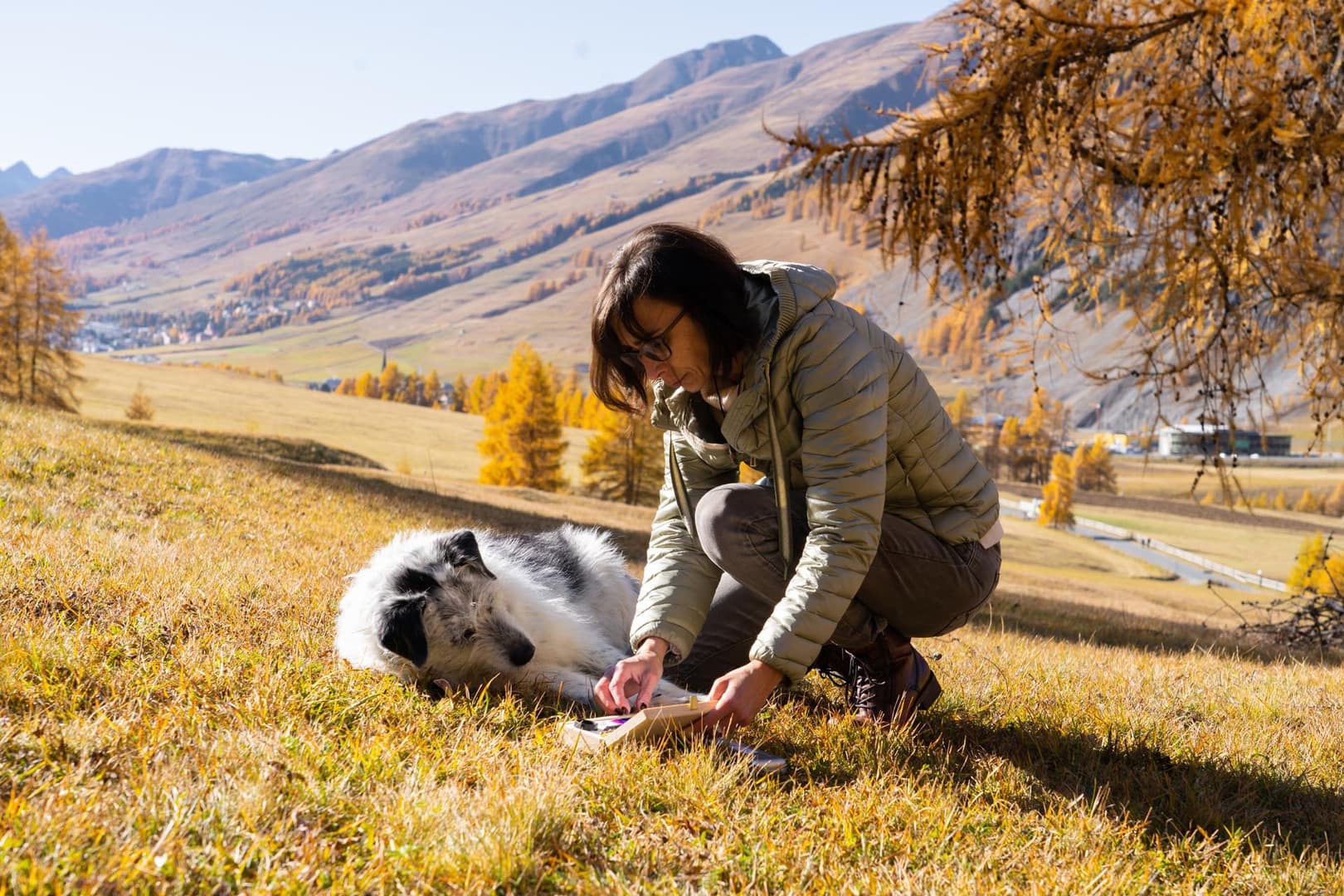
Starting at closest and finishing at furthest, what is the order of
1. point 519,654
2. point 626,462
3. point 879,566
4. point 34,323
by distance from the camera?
point 879,566 → point 519,654 → point 34,323 → point 626,462

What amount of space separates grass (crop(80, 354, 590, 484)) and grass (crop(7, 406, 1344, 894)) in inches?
1850

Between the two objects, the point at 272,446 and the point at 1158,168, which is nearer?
the point at 1158,168

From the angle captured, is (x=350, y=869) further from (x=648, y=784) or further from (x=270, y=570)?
(x=270, y=570)

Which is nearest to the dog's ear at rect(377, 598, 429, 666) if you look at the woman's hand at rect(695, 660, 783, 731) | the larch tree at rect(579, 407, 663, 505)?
the woman's hand at rect(695, 660, 783, 731)

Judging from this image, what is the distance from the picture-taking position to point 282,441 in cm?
3303

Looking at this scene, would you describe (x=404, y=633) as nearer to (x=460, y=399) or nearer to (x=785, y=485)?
(x=785, y=485)

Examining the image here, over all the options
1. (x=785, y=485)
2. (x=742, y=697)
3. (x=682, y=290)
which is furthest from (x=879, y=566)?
(x=682, y=290)

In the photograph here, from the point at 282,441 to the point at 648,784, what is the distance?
109 feet

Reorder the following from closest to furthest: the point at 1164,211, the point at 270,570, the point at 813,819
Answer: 1. the point at 813,819
2. the point at 270,570
3. the point at 1164,211

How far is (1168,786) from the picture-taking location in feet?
12.0

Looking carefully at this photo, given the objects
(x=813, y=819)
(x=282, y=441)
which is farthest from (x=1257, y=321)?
(x=282, y=441)

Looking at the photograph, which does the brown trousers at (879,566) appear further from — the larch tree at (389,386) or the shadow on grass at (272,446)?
the larch tree at (389,386)

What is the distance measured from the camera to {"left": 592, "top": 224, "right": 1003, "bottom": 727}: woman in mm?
3543

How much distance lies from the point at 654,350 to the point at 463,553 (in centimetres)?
191
